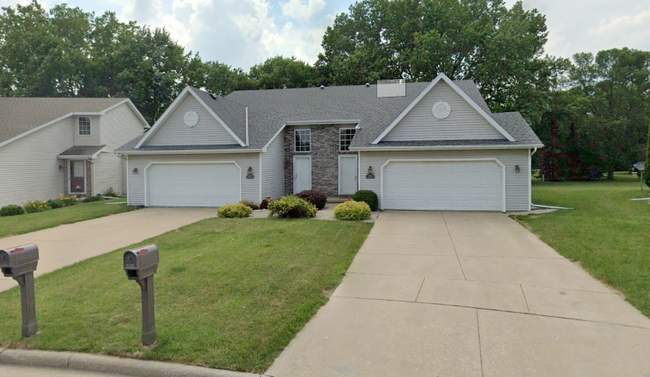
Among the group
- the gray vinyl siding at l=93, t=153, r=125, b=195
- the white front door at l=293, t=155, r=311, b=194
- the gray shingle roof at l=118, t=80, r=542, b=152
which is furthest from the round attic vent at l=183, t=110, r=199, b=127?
the gray vinyl siding at l=93, t=153, r=125, b=195

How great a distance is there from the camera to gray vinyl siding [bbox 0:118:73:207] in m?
20.1

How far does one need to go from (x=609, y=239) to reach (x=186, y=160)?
15.6 meters

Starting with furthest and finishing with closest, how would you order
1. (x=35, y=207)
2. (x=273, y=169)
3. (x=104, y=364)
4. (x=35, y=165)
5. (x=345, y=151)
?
(x=35, y=165)
(x=345, y=151)
(x=273, y=169)
(x=35, y=207)
(x=104, y=364)

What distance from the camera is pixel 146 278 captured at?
169 inches

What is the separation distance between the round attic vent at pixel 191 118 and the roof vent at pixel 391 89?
9872 millimetres

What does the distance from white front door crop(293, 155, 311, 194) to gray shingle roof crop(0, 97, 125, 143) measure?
43.9 ft

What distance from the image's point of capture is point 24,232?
12.1 m

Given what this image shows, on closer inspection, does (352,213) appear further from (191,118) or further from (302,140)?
(191,118)

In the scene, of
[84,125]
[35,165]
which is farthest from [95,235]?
[84,125]

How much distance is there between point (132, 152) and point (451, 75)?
73.0ft

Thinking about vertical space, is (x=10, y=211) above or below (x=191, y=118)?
below

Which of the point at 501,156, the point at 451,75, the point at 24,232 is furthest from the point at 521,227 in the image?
the point at 451,75

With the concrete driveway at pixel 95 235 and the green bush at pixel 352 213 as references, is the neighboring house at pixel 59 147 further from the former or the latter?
the green bush at pixel 352 213

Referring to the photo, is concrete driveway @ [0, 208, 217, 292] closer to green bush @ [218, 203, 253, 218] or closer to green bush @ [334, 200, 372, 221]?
green bush @ [218, 203, 253, 218]
